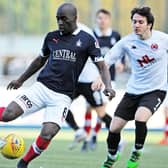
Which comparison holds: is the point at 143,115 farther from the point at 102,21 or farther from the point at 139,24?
the point at 102,21

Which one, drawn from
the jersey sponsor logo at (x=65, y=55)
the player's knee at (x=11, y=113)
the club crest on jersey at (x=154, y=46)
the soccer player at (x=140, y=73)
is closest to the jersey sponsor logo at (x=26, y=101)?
the player's knee at (x=11, y=113)

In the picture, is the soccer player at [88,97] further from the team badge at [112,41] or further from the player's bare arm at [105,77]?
the player's bare arm at [105,77]

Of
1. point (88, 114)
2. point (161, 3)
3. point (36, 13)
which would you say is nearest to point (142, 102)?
point (88, 114)

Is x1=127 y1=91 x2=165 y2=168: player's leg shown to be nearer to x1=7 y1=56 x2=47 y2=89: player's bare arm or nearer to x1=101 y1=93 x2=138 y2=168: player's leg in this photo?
x1=101 y1=93 x2=138 y2=168: player's leg

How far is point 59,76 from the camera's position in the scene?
983cm

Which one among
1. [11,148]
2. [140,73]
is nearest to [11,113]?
[11,148]

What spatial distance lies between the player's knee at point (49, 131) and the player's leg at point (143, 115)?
41.0 inches

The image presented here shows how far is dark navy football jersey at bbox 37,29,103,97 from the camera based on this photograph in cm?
981

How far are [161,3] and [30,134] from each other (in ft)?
30.3

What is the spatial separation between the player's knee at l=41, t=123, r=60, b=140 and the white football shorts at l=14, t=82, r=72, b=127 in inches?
3.3

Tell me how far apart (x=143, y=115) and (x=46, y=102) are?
45.4 inches

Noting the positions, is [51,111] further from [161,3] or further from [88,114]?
[161,3]

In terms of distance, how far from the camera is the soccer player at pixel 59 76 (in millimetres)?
9695

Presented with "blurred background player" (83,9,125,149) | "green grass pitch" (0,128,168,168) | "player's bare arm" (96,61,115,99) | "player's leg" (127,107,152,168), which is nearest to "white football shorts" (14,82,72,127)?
"player's bare arm" (96,61,115,99)
